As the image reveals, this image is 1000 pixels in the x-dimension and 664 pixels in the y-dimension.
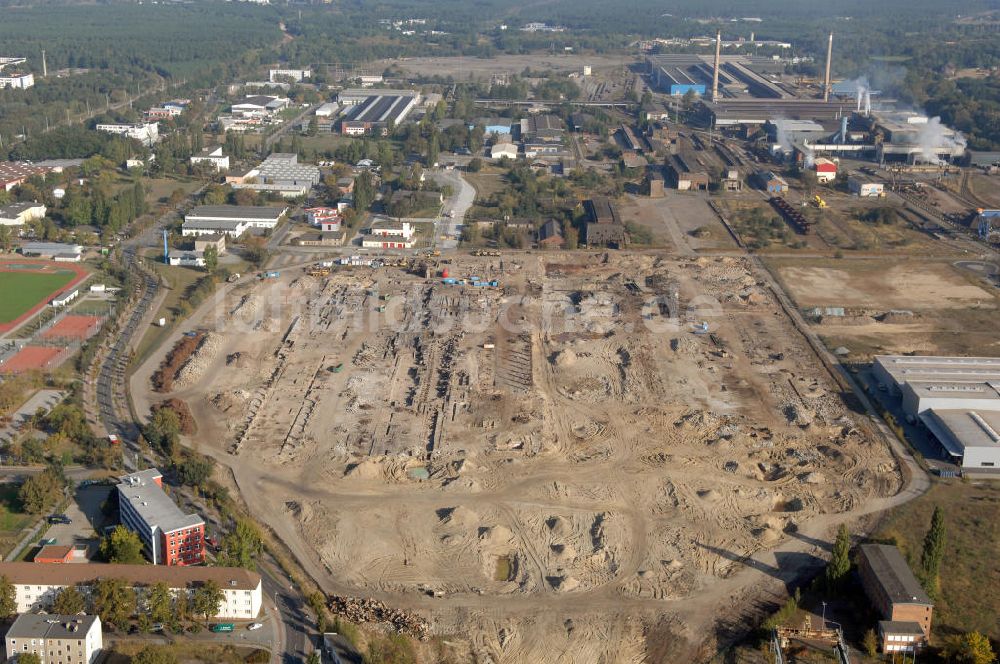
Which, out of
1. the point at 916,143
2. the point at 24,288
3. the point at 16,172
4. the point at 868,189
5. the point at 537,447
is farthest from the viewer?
the point at 916,143

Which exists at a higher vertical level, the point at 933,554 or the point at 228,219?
the point at 228,219

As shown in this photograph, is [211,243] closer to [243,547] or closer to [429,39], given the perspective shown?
[243,547]

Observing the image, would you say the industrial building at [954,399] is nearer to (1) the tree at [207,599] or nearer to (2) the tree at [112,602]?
(1) the tree at [207,599]

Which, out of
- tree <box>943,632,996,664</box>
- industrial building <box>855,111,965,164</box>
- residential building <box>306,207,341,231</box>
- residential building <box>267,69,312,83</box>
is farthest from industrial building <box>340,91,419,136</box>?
tree <box>943,632,996,664</box>

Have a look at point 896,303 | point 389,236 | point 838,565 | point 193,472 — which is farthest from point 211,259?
point 838,565

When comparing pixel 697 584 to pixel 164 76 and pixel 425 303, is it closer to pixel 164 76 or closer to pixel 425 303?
pixel 425 303

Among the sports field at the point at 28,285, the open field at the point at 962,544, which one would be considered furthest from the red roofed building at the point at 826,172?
the sports field at the point at 28,285

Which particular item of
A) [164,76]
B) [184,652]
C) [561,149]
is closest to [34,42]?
[164,76]

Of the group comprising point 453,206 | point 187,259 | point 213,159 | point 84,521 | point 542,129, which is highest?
point 542,129
